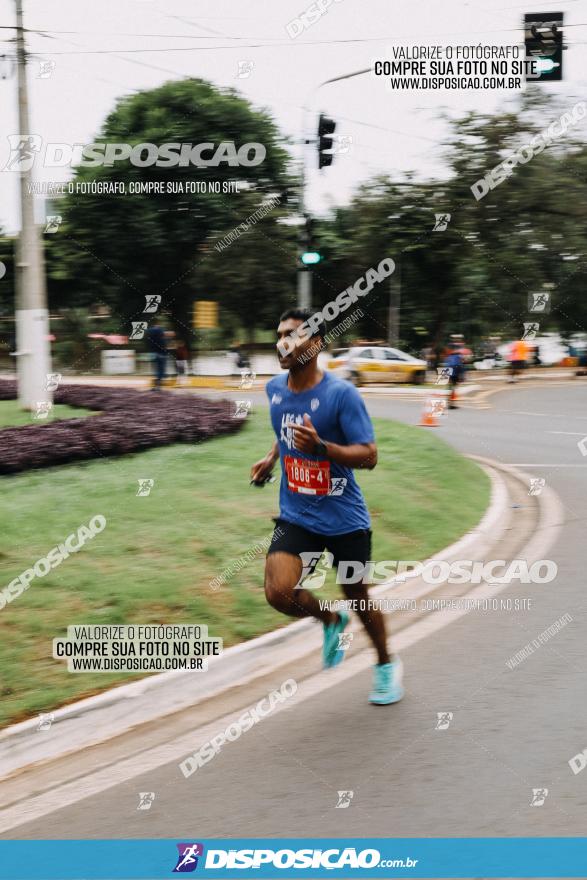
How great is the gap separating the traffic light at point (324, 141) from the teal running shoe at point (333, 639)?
1293 cm

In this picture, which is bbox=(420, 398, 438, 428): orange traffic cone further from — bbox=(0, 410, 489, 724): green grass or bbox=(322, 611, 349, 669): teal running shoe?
bbox=(322, 611, 349, 669): teal running shoe

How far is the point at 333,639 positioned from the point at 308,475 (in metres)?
0.88

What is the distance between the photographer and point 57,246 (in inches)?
1407

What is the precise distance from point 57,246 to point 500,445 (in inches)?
974

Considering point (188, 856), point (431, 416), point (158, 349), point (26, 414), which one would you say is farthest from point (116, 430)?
point (158, 349)

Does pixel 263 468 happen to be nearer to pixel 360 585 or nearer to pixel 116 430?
pixel 360 585

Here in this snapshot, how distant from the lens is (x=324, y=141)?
16438 millimetres

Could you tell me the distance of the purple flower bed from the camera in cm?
966

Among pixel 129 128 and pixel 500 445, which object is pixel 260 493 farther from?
pixel 129 128

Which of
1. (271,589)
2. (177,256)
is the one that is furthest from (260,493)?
(177,256)

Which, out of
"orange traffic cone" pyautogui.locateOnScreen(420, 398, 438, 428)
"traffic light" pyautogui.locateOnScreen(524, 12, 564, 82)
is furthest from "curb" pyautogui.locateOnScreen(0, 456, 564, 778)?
"orange traffic cone" pyautogui.locateOnScreen(420, 398, 438, 428)

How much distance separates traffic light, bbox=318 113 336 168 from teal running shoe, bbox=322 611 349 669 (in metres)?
12.9

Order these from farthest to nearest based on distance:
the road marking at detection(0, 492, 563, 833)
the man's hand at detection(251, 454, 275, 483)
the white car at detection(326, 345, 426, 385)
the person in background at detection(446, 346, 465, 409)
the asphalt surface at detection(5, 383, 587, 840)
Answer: the white car at detection(326, 345, 426, 385) < the person in background at detection(446, 346, 465, 409) < the man's hand at detection(251, 454, 275, 483) < the road marking at detection(0, 492, 563, 833) < the asphalt surface at detection(5, 383, 587, 840)

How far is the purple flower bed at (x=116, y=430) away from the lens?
9664 millimetres
